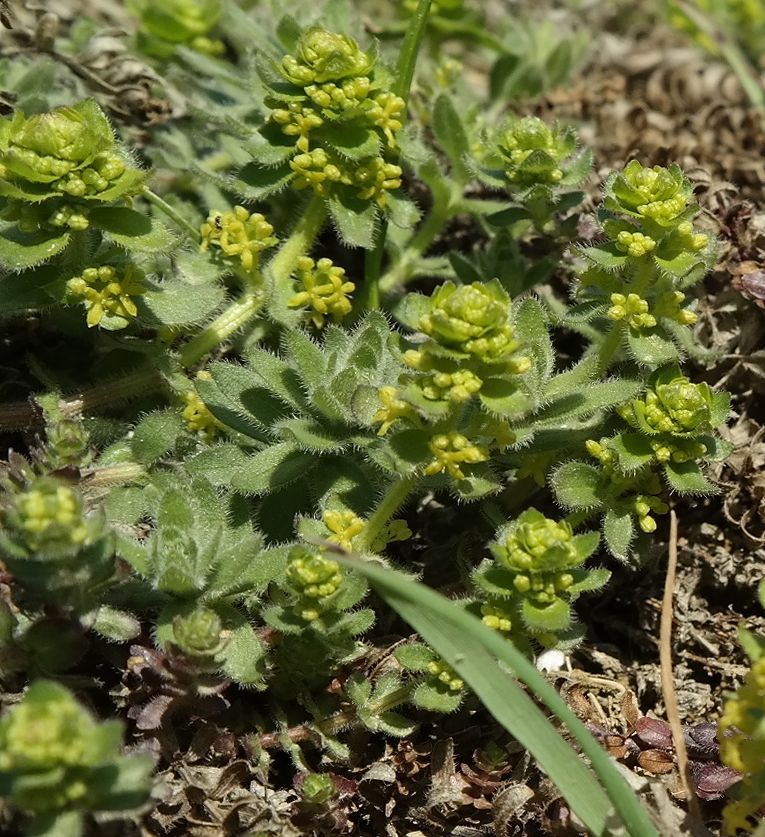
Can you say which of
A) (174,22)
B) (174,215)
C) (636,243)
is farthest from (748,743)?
(174,22)

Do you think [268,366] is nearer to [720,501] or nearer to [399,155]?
[399,155]

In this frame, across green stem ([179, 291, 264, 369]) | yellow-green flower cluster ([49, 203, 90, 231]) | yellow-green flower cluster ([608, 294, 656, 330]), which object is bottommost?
green stem ([179, 291, 264, 369])

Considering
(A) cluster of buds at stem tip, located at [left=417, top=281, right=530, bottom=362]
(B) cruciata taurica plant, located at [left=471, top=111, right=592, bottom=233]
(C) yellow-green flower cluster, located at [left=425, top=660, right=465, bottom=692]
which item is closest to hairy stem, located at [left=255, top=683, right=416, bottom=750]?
(C) yellow-green flower cluster, located at [left=425, top=660, right=465, bottom=692]

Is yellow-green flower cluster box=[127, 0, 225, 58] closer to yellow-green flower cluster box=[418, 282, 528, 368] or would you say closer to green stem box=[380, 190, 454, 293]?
green stem box=[380, 190, 454, 293]

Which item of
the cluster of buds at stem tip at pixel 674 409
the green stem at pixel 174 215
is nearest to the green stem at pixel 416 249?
the green stem at pixel 174 215

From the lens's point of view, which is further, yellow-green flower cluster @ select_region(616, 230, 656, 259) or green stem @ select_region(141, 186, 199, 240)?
green stem @ select_region(141, 186, 199, 240)

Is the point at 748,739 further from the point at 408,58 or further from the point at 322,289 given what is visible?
the point at 408,58

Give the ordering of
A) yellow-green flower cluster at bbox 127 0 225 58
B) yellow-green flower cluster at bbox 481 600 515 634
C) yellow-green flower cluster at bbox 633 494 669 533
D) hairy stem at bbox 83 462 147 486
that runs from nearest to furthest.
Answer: yellow-green flower cluster at bbox 481 600 515 634 < yellow-green flower cluster at bbox 633 494 669 533 < hairy stem at bbox 83 462 147 486 < yellow-green flower cluster at bbox 127 0 225 58
